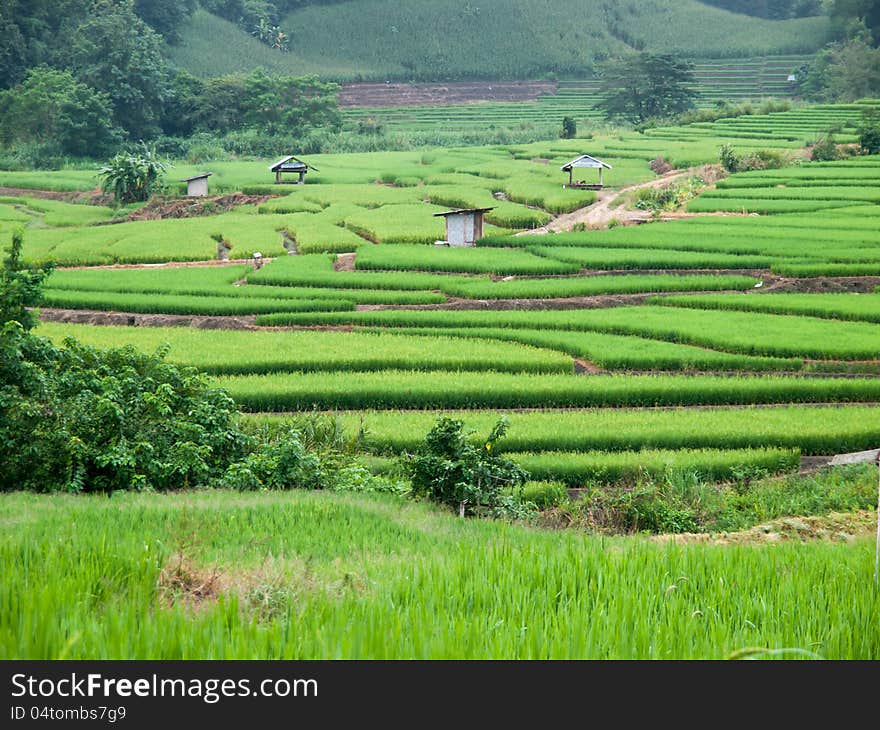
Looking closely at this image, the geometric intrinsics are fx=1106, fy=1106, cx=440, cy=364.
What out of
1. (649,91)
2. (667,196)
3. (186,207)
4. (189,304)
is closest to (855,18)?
(649,91)

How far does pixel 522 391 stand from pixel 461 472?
15.9 feet

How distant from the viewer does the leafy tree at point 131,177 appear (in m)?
34.4

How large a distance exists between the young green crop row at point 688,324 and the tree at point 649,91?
37616 mm

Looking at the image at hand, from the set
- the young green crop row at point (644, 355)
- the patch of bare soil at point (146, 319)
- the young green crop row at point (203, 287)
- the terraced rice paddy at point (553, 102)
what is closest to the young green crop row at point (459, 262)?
the young green crop row at point (203, 287)

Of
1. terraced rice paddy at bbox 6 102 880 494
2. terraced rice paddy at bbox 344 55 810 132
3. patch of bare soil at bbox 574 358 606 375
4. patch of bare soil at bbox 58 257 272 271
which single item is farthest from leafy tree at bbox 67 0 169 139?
patch of bare soil at bbox 574 358 606 375

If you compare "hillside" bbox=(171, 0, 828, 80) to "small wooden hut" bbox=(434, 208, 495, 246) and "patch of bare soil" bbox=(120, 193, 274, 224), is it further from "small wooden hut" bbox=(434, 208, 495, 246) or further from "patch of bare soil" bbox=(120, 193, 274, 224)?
"small wooden hut" bbox=(434, 208, 495, 246)

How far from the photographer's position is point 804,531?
29.1 feet

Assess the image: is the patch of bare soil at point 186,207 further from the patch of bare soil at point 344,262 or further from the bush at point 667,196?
the bush at point 667,196

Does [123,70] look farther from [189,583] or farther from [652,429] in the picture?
[189,583]

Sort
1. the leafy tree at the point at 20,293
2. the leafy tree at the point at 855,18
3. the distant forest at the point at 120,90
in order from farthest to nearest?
the leafy tree at the point at 855,18 < the distant forest at the point at 120,90 < the leafy tree at the point at 20,293

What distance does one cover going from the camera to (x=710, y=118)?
1967 inches

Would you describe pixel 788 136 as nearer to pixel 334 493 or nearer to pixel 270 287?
pixel 270 287

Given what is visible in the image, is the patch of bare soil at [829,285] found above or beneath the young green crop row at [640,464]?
above

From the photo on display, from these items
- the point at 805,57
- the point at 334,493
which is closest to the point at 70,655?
the point at 334,493
